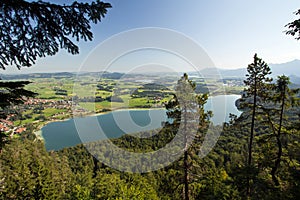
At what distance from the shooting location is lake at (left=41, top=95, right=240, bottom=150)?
48628mm

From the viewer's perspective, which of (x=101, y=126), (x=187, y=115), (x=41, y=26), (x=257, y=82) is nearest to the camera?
(x=41, y=26)

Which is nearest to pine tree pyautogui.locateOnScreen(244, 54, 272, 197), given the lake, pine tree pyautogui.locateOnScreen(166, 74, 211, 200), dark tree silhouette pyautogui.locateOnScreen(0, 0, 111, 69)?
pine tree pyautogui.locateOnScreen(166, 74, 211, 200)

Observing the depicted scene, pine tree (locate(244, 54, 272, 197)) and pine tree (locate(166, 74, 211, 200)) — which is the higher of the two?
pine tree (locate(244, 54, 272, 197))

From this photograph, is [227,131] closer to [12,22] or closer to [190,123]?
[190,123]

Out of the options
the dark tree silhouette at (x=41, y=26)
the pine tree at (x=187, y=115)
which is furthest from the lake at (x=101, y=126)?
the dark tree silhouette at (x=41, y=26)

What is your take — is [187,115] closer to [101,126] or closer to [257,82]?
[257,82]

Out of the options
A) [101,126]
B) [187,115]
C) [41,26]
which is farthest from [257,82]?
[101,126]

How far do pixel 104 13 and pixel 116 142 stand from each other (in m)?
43.2

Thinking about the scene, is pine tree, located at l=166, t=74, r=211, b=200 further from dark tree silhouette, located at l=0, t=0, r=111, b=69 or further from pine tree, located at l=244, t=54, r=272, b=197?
dark tree silhouette, located at l=0, t=0, r=111, b=69

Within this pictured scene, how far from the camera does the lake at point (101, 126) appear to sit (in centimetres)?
4863

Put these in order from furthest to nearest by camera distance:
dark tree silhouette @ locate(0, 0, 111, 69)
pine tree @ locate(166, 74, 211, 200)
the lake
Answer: the lake, pine tree @ locate(166, 74, 211, 200), dark tree silhouette @ locate(0, 0, 111, 69)

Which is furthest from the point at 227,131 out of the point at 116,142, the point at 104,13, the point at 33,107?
the point at 33,107

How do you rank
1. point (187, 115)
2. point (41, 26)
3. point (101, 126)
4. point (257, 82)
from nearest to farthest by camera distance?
point (41, 26) < point (187, 115) < point (257, 82) < point (101, 126)

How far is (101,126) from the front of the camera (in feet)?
200
